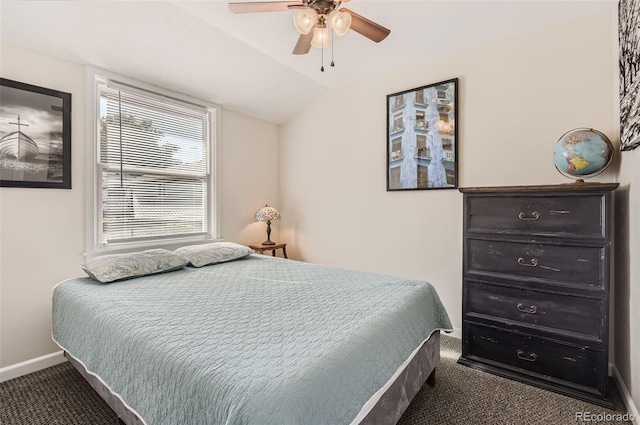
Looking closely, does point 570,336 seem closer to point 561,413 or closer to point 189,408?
point 561,413

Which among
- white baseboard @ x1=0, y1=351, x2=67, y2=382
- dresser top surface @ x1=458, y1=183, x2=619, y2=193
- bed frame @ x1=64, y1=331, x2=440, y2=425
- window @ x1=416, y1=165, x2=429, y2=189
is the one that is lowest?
white baseboard @ x1=0, y1=351, x2=67, y2=382

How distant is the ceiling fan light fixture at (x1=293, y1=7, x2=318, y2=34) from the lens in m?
1.66

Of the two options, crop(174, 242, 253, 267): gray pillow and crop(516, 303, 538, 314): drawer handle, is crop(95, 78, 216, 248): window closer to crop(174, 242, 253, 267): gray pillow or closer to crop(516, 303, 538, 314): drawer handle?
crop(174, 242, 253, 267): gray pillow

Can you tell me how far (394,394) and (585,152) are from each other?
73.6 inches

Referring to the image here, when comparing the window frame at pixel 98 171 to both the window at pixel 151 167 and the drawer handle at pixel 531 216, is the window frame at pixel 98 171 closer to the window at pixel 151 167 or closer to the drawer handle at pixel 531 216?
the window at pixel 151 167

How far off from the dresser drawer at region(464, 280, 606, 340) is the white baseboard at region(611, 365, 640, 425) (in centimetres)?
36

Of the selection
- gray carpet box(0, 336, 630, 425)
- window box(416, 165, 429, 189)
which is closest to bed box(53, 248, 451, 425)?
gray carpet box(0, 336, 630, 425)

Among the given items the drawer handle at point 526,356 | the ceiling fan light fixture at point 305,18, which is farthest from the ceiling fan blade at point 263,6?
the drawer handle at point 526,356

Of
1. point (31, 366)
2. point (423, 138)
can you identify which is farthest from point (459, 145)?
point (31, 366)

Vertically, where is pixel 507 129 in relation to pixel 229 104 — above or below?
below

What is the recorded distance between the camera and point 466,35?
2.58 meters

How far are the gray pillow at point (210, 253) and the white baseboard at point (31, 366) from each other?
3.70 ft

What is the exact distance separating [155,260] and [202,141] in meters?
1.51

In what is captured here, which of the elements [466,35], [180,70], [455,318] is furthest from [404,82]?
[455,318]
